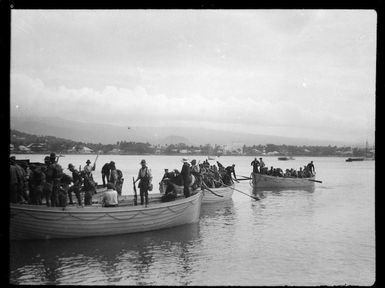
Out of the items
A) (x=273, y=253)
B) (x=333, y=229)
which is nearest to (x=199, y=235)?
(x=273, y=253)

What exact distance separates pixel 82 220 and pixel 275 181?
22.3 meters

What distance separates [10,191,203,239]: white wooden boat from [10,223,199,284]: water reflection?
269mm

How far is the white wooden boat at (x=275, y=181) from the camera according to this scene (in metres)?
31.0

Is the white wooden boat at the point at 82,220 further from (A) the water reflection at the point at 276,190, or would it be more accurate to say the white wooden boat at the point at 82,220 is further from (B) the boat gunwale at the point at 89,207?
(A) the water reflection at the point at 276,190

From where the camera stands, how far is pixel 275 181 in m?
31.6

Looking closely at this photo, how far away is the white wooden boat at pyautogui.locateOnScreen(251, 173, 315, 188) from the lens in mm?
31047

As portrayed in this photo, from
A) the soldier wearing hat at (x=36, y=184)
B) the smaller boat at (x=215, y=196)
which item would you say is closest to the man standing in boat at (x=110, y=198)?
the soldier wearing hat at (x=36, y=184)

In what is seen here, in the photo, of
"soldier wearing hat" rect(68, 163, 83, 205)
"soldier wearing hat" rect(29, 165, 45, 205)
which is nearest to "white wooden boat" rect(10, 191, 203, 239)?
"soldier wearing hat" rect(29, 165, 45, 205)

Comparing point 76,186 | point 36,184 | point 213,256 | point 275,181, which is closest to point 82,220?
point 76,186

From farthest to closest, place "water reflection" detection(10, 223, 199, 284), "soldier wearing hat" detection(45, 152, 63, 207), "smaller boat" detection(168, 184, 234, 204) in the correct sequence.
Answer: "smaller boat" detection(168, 184, 234, 204)
"soldier wearing hat" detection(45, 152, 63, 207)
"water reflection" detection(10, 223, 199, 284)

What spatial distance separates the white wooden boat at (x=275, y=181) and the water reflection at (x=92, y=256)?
1809 cm

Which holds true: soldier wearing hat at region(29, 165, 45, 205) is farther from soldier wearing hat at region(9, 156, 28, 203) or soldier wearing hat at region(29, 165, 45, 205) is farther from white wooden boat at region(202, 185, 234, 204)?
white wooden boat at region(202, 185, 234, 204)

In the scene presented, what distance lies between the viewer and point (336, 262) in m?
11.5

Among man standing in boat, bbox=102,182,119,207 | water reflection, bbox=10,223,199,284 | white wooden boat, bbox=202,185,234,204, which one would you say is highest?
man standing in boat, bbox=102,182,119,207
